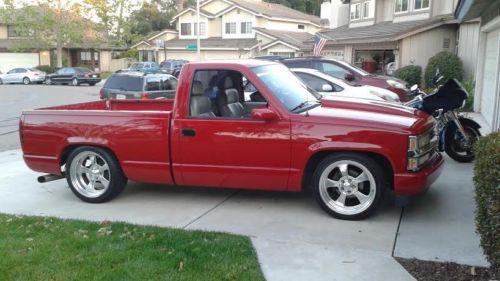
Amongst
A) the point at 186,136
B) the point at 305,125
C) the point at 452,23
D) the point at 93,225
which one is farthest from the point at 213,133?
the point at 452,23

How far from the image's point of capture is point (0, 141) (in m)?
12.5

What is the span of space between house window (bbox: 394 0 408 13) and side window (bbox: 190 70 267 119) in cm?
2375

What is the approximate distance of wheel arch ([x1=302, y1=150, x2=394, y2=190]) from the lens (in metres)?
5.75

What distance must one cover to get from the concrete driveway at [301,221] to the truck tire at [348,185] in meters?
0.15

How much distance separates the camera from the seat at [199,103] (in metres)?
6.42

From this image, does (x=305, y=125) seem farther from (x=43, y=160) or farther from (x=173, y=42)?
(x=173, y=42)

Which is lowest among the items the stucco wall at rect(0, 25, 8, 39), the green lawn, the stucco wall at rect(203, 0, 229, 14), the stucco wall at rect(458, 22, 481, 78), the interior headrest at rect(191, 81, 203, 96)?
the green lawn

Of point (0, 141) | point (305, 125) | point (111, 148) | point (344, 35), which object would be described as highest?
point (344, 35)

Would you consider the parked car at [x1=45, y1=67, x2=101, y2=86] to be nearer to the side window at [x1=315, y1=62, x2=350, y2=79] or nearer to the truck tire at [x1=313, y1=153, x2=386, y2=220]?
the side window at [x1=315, y1=62, x2=350, y2=79]

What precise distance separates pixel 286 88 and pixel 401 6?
2469 centimetres

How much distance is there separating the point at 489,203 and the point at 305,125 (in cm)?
252

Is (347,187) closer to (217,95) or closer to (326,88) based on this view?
(217,95)

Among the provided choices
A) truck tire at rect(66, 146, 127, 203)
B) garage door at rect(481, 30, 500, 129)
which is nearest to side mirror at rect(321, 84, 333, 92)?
garage door at rect(481, 30, 500, 129)

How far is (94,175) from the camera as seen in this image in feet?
22.6
